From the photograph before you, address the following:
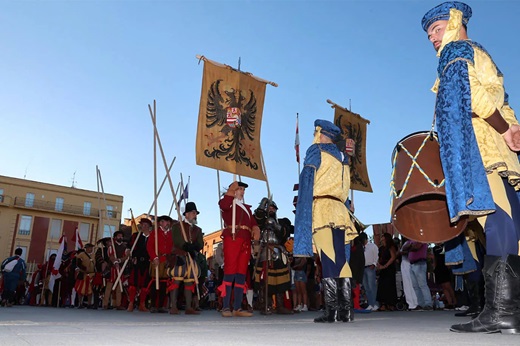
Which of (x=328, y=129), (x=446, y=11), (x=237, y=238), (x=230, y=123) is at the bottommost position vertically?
(x=237, y=238)

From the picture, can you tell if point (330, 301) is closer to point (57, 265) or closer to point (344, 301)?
point (344, 301)

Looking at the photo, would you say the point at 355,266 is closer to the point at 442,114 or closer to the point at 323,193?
the point at 323,193

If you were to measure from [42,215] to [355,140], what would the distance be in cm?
4201

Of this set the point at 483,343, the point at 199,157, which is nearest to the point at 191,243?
the point at 199,157

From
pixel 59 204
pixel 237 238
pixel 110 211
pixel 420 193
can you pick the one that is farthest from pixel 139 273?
pixel 110 211

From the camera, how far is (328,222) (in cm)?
492

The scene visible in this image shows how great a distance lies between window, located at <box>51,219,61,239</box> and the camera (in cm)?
4856

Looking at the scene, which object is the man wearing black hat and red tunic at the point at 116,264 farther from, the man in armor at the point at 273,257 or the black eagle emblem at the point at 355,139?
the black eagle emblem at the point at 355,139

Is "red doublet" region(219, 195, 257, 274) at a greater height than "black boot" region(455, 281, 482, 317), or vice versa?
"red doublet" region(219, 195, 257, 274)

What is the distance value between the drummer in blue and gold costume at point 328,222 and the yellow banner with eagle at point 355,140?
26.9 feet

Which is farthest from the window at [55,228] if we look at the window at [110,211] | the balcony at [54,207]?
the window at [110,211]

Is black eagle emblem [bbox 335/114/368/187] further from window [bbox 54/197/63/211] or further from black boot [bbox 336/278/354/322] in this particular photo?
window [bbox 54/197/63/211]

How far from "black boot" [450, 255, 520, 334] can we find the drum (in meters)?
0.42

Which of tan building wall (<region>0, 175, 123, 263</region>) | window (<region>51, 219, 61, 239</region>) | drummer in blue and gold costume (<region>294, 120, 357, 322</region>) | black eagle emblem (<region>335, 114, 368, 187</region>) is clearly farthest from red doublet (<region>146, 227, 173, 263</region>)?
window (<region>51, 219, 61, 239</region>)
